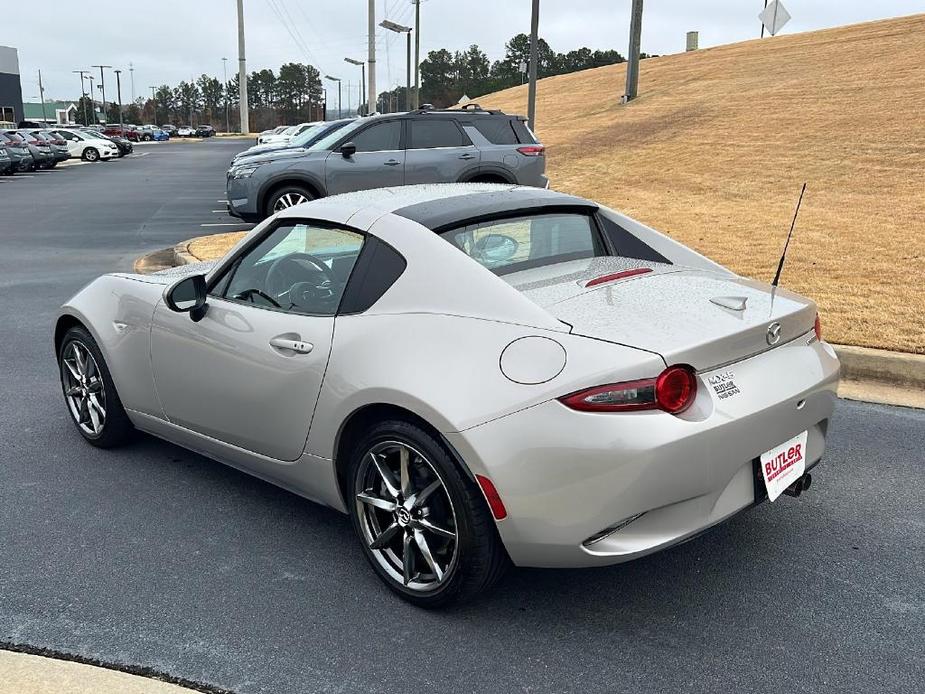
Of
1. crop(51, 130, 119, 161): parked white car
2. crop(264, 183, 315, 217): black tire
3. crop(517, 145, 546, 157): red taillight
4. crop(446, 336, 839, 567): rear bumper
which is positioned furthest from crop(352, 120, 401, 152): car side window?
crop(51, 130, 119, 161): parked white car

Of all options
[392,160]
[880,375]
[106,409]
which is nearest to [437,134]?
[392,160]

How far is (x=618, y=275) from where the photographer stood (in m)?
3.59

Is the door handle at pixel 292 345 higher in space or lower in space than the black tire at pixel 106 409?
higher

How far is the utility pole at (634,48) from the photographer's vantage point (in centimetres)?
3186

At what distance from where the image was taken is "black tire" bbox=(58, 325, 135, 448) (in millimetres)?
4660

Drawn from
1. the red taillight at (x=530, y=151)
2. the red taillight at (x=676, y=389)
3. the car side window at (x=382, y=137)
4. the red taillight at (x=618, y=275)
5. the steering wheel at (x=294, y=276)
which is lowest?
the red taillight at (x=676, y=389)

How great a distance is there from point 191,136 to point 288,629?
120835 mm

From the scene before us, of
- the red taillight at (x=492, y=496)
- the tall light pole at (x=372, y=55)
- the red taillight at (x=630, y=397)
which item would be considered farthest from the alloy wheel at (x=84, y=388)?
the tall light pole at (x=372, y=55)

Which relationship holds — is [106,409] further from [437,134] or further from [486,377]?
[437,134]

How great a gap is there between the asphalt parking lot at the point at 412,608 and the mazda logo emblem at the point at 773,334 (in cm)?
93

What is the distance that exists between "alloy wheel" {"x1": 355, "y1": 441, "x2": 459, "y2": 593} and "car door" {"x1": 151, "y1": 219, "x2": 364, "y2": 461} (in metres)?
0.39

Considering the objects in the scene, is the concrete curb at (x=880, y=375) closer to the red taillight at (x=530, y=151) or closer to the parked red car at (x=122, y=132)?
the red taillight at (x=530, y=151)

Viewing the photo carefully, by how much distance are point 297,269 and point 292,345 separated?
0.62 metres

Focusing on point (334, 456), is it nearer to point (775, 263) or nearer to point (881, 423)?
point (881, 423)
